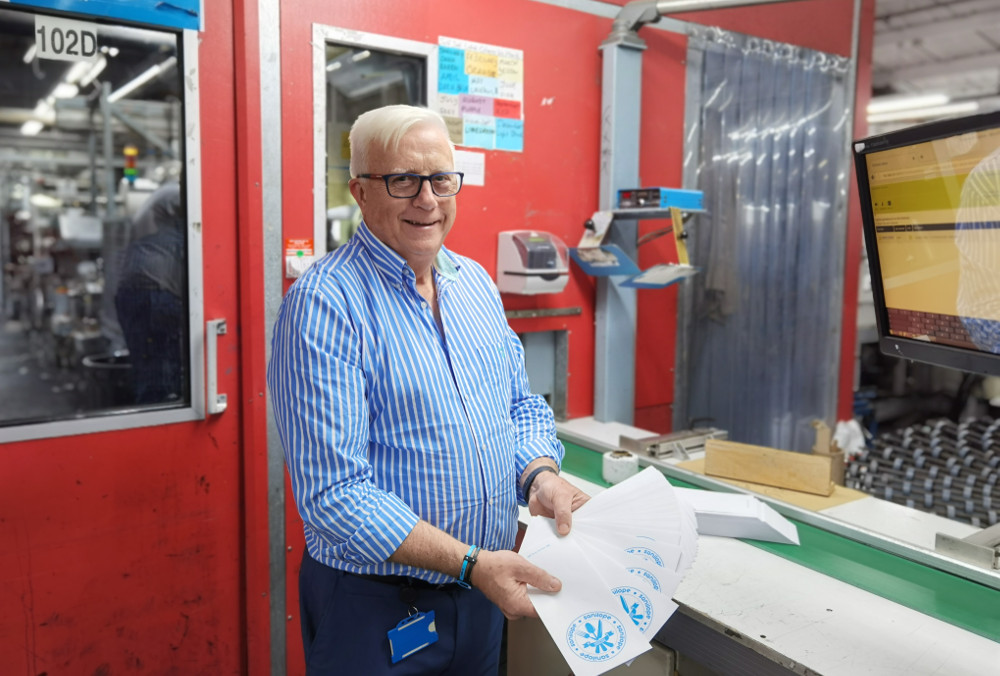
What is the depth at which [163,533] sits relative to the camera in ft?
6.95

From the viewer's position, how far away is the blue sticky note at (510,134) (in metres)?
2.59

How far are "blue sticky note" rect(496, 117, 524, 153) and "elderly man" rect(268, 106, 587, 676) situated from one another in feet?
4.04

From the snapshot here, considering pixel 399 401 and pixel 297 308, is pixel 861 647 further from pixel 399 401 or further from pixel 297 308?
pixel 297 308

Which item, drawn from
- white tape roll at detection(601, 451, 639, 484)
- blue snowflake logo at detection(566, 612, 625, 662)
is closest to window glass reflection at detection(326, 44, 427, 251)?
white tape roll at detection(601, 451, 639, 484)

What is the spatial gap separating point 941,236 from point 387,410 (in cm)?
111

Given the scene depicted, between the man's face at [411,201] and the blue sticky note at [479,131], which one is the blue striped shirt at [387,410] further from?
the blue sticky note at [479,131]

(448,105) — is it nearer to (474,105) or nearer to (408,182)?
(474,105)

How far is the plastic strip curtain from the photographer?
319 cm

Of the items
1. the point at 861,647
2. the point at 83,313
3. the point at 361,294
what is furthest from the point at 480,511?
the point at 83,313

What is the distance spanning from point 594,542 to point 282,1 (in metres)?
1.77

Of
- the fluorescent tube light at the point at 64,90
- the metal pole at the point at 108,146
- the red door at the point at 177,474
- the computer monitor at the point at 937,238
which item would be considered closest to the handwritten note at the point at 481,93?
the red door at the point at 177,474

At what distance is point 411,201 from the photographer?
1337mm

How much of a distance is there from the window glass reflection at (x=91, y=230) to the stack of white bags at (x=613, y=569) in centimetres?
137

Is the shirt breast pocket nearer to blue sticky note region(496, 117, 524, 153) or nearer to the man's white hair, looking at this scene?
the man's white hair
